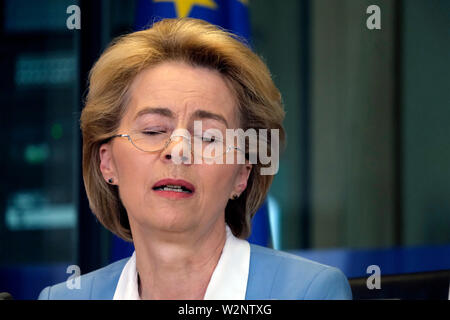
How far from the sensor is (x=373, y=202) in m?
5.05

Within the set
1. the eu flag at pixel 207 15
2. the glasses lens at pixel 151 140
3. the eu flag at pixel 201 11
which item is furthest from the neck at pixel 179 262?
the eu flag at pixel 201 11

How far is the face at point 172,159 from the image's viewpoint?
124 centimetres

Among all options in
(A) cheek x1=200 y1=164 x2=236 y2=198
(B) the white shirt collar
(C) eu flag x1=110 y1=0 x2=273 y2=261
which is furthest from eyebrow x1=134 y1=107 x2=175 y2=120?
(C) eu flag x1=110 y1=0 x2=273 y2=261

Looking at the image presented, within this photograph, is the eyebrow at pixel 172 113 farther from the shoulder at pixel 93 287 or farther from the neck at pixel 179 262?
the shoulder at pixel 93 287

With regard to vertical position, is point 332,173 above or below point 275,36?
below

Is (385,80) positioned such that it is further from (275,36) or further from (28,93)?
(28,93)

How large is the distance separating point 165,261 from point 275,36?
4.40m

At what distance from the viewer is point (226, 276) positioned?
132cm

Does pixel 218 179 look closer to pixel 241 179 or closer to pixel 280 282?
pixel 241 179

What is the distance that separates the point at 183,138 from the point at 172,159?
0.18ft

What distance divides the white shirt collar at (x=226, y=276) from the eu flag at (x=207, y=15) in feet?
1.64

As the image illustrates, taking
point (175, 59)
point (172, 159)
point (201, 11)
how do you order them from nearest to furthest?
point (172, 159)
point (175, 59)
point (201, 11)

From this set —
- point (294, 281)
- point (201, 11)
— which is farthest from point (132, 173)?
point (201, 11)

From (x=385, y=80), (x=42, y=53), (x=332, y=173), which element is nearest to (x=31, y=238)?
(x=42, y=53)
